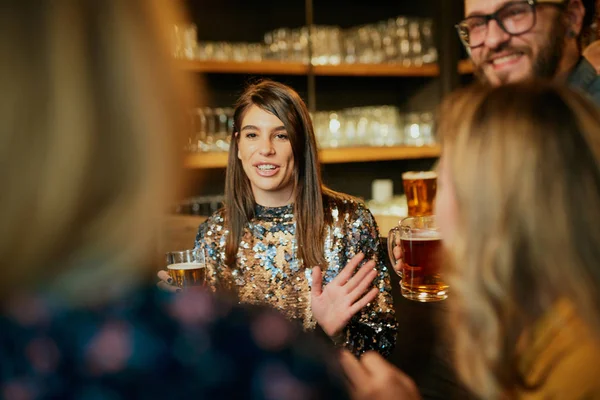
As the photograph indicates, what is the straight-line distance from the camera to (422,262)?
1.65m

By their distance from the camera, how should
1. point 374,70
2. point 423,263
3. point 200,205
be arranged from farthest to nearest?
1. point 374,70
2. point 200,205
3. point 423,263

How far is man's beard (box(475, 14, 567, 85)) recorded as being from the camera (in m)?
1.80

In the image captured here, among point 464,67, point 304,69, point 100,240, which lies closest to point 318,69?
point 304,69

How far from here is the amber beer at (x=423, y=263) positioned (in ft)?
5.39

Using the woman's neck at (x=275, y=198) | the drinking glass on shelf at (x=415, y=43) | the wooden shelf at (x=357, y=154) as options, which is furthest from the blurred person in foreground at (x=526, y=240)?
the drinking glass on shelf at (x=415, y=43)

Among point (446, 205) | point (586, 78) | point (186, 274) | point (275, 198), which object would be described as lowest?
point (186, 274)

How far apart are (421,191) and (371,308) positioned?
423mm

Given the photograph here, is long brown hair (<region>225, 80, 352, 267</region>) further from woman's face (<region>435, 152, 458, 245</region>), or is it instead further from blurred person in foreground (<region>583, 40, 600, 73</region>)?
woman's face (<region>435, 152, 458, 245</region>)

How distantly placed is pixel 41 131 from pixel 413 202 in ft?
6.13

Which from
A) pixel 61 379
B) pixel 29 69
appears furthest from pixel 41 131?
pixel 61 379

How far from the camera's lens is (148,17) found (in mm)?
634

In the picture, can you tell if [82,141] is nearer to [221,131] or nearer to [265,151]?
[265,151]

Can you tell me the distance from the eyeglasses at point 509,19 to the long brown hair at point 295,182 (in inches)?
26.0

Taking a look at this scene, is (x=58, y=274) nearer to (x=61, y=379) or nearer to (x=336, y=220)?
(x=61, y=379)
